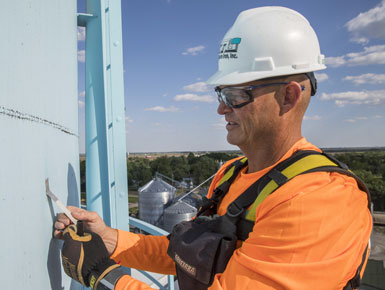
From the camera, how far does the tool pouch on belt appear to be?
1583 mm

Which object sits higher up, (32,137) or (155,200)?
(32,137)

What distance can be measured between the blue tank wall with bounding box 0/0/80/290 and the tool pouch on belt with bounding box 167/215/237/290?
65 centimetres

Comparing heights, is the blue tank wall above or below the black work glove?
above

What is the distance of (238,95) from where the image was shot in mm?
1692

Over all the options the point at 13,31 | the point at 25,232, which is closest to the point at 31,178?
the point at 25,232

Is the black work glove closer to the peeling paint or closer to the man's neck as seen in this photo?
the peeling paint

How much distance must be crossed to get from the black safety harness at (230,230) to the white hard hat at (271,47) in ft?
1.58

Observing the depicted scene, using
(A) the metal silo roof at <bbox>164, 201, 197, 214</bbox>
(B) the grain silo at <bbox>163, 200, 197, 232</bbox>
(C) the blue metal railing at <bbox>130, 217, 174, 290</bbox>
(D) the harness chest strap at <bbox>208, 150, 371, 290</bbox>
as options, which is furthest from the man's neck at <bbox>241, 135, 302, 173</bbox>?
(A) the metal silo roof at <bbox>164, 201, 197, 214</bbox>

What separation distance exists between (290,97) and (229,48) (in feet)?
1.53

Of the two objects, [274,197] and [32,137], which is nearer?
[32,137]

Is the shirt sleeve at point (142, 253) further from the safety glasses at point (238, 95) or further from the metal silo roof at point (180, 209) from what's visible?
the metal silo roof at point (180, 209)

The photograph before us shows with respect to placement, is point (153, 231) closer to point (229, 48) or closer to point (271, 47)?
point (229, 48)

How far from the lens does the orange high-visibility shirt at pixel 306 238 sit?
3.92ft

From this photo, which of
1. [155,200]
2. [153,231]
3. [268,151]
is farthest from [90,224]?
[155,200]
